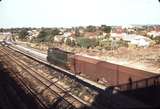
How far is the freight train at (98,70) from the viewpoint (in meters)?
A: 19.2

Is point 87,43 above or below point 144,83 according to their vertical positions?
below

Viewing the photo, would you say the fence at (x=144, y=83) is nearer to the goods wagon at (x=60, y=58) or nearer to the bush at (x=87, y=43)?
the goods wagon at (x=60, y=58)

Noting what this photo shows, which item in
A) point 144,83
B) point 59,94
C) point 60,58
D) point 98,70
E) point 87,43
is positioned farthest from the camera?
point 87,43

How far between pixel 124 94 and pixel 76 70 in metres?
10.9

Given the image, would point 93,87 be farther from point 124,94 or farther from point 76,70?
point 76,70

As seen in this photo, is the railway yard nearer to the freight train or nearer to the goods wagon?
the freight train

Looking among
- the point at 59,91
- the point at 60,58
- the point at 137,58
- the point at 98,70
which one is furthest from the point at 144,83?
the point at 137,58

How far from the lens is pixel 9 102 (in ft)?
58.3

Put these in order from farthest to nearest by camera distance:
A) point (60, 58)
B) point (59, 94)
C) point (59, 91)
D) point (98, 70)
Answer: point (60, 58), point (98, 70), point (59, 91), point (59, 94)

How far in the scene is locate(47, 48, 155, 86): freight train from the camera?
755 inches

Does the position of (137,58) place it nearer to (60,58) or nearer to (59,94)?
(60,58)

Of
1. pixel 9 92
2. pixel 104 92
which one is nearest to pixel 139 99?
pixel 104 92

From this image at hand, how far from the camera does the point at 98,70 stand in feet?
79.0

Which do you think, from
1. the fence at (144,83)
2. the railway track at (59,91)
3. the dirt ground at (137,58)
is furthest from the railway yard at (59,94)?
the dirt ground at (137,58)
